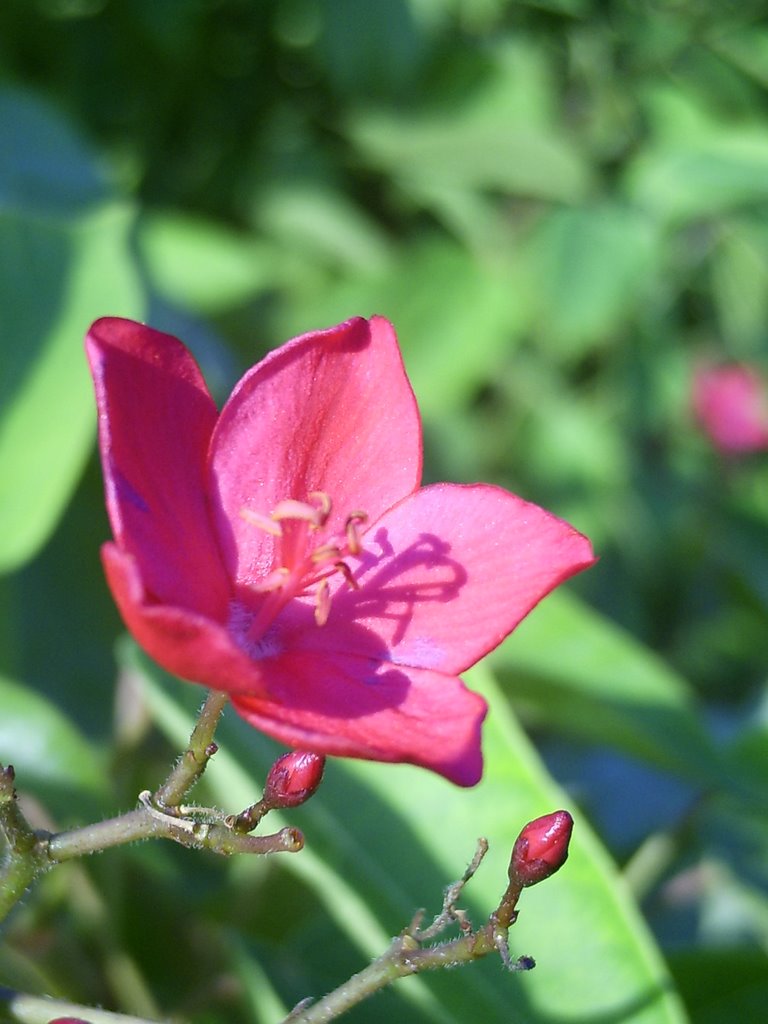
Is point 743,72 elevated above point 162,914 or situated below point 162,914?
above

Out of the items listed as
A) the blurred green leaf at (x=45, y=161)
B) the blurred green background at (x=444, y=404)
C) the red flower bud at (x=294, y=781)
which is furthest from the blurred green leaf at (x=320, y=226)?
the red flower bud at (x=294, y=781)

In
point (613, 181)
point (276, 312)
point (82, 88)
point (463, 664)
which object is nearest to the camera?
point (463, 664)

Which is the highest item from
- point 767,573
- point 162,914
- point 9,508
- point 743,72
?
point 743,72

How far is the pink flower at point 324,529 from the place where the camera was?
2.46ft

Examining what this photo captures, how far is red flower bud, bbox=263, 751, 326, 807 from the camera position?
0.72 metres

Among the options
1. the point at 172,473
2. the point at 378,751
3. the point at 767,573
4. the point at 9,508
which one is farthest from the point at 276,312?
the point at 378,751

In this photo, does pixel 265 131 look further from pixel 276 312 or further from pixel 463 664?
pixel 463 664

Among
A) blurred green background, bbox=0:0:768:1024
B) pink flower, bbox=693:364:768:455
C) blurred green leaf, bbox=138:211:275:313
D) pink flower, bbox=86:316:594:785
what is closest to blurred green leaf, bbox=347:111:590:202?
blurred green background, bbox=0:0:768:1024

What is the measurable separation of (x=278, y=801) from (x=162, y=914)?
1.82 feet

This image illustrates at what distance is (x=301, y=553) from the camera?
0.86m

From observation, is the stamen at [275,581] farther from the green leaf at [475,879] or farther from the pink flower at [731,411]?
the pink flower at [731,411]

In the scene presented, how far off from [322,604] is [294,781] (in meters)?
0.13

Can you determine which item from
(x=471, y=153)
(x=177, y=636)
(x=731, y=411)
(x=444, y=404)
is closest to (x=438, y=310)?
(x=444, y=404)

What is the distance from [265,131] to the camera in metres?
2.43
